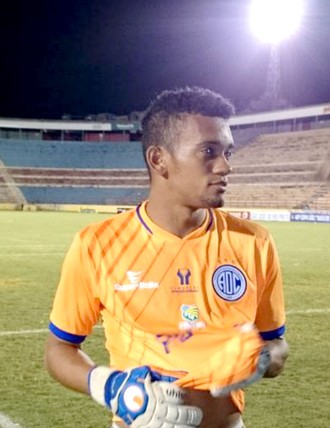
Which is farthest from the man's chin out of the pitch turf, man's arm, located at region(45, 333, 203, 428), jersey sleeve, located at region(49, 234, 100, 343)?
the pitch turf

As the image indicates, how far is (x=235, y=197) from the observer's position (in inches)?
2053

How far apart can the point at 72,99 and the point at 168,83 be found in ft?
38.0

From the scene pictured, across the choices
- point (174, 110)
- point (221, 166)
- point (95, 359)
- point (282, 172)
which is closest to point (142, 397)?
point (221, 166)

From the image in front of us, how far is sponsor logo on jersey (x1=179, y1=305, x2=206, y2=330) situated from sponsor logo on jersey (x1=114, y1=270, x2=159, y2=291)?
0.14 m

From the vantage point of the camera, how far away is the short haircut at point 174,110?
2547 mm

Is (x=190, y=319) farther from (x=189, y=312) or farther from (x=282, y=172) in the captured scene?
(x=282, y=172)

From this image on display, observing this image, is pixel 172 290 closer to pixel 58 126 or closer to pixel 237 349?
pixel 237 349

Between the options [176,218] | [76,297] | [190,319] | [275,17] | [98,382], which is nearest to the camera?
[98,382]

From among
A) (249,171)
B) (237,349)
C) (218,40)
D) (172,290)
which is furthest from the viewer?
(218,40)

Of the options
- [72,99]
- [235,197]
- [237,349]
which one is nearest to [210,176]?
[237,349]

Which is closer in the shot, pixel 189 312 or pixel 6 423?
pixel 189 312

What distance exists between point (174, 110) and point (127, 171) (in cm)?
6131

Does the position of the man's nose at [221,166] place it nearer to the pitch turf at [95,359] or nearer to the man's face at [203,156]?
the man's face at [203,156]

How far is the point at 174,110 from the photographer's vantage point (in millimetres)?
2584
